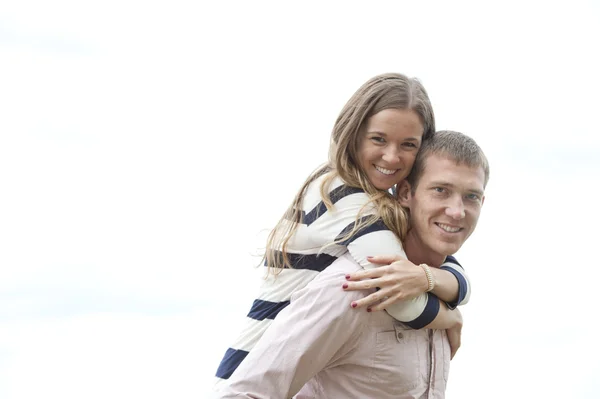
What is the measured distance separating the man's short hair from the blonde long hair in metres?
0.14

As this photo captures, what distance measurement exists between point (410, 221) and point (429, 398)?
0.78m

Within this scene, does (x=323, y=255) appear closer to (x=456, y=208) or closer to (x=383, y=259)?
(x=383, y=259)

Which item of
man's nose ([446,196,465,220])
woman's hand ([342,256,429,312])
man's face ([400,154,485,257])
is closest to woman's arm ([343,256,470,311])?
woman's hand ([342,256,429,312])

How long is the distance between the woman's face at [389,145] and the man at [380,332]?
6 cm

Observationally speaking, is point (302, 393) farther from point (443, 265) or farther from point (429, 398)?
point (443, 265)

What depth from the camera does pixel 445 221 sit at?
11.0ft

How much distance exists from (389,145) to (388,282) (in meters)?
0.80

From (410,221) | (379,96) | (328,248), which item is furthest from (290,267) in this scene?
(379,96)

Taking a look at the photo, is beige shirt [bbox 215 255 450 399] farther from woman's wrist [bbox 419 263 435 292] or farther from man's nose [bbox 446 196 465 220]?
man's nose [bbox 446 196 465 220]

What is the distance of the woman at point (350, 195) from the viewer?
352cm

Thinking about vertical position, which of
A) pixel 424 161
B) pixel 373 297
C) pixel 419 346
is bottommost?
pixel 419 346

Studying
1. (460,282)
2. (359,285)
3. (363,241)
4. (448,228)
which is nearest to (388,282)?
Result: (359,285)

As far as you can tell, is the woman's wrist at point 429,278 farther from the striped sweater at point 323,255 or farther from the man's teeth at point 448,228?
the man's teeth at point 448,228

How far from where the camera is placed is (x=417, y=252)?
3.52 m
